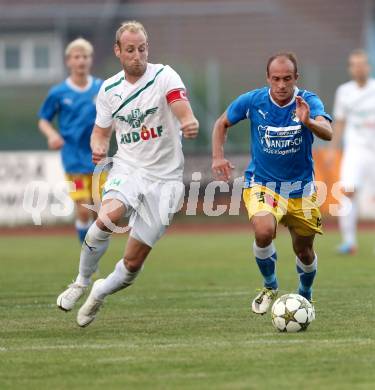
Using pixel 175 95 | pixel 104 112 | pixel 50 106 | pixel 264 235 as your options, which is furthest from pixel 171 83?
pixel 50 106

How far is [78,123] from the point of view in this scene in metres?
12.4

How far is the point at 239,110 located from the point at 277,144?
42 cm

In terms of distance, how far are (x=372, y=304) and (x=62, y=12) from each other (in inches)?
786

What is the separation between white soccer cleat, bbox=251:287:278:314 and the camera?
8.18 m

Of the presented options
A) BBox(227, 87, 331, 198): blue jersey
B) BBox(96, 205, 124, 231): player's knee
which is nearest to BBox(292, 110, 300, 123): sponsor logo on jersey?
BBox(227, 87, 331, 198): blue jersey

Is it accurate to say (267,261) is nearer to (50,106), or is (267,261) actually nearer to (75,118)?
(75,118)

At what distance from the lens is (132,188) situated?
7785 mm

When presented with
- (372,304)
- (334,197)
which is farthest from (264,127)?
(334,197)

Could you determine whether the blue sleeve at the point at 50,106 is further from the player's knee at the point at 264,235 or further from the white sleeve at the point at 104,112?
the player's knee at the point at 264,235

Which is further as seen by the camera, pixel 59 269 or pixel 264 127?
pixel 59 269

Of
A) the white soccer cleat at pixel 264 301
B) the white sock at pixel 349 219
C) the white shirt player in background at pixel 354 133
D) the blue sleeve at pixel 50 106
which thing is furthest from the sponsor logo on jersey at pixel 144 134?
the white sock at pixel 349 219

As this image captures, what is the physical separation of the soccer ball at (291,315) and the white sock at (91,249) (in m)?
1.37

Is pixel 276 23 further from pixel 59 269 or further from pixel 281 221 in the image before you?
pixel 281 221

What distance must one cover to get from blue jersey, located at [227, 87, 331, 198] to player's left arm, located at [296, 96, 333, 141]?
1.41 ft
